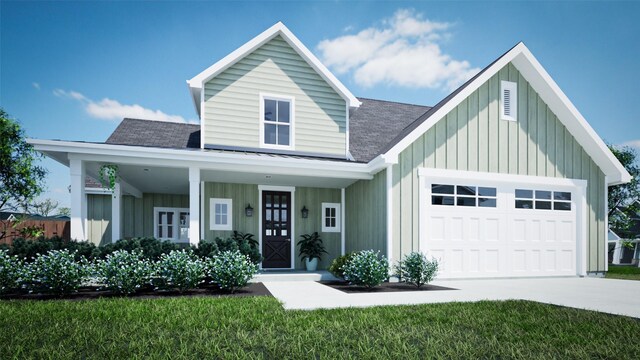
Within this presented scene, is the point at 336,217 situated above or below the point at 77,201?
below

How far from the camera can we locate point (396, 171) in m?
9.78

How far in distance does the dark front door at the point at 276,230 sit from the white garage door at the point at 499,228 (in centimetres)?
423

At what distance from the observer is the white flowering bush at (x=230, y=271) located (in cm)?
759

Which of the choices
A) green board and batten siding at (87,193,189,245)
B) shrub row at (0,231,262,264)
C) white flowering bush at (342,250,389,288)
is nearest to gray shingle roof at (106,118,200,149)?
green board and batten siding at (87,193,189,245)

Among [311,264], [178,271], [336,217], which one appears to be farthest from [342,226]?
[178,271]

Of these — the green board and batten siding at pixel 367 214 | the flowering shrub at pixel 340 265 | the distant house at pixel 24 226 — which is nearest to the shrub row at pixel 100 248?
the flowering shrub at pixel 340 265

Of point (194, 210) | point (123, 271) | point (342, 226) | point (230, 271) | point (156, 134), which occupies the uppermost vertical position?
point (156, 134)

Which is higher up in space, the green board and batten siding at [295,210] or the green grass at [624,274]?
the green board and batten siding at [295,210]

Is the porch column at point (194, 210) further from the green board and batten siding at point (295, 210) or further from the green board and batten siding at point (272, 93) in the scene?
the green board and batten siding at point (295, 210)

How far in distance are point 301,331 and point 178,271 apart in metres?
3.72

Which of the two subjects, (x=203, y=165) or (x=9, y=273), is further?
(x=203, y=165)

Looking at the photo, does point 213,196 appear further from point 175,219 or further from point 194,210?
point 175,219

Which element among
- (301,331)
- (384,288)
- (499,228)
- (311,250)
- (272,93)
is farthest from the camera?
(311,250)

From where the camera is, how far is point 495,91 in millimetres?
10875
